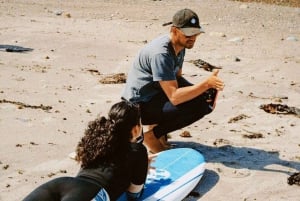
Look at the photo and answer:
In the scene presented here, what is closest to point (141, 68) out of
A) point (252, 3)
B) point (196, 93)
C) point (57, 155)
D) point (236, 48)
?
point (196, 93)

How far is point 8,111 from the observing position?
555 cm

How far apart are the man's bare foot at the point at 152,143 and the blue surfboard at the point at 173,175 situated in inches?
6.4

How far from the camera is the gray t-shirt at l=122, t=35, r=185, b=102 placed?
401 cm

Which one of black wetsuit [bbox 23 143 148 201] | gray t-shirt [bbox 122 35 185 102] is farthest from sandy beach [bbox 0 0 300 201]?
gray t-shirt [bbox 122 35 185 102]

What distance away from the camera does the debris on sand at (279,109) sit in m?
5.70

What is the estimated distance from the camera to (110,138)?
3.15 meters

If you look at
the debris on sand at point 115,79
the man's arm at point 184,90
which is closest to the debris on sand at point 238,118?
the man's arm at point 184,90

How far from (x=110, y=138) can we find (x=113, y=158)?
128 mm

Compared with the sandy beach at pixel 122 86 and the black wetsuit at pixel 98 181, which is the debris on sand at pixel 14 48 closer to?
the sandy beach at pixel 122 86

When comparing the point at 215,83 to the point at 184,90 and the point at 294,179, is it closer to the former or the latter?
the point at 184,90

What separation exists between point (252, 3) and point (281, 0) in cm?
118

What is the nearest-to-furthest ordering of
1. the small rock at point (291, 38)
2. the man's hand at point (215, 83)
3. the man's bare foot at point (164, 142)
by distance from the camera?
1. the man's hand at point (215, 83)
2. the man's bare foot at point (164, 142)
3. the small rock at point (291, 38)

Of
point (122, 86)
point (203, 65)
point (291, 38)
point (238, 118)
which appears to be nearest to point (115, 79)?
point (122, 86)

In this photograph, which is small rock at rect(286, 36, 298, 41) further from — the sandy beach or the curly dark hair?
the curly dark hair
